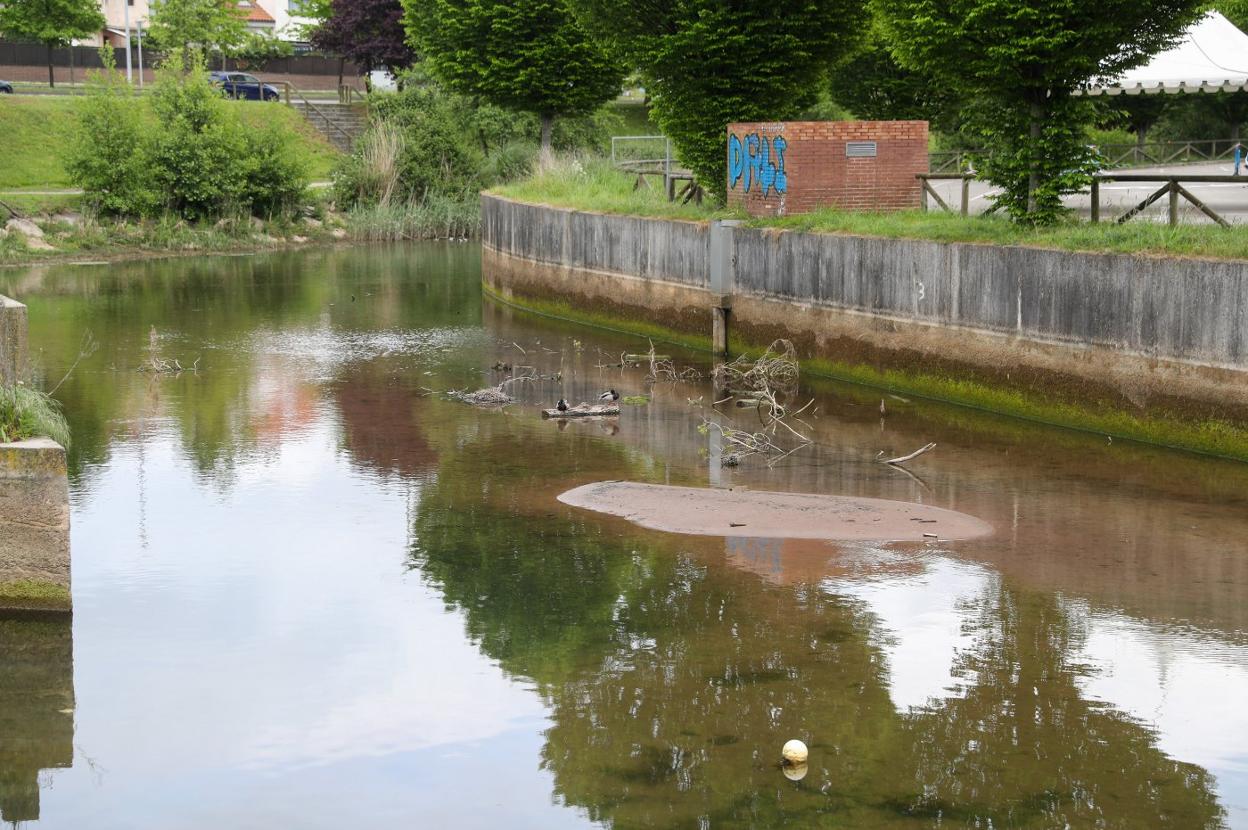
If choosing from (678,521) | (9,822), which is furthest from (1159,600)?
(9,822)

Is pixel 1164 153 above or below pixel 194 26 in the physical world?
below

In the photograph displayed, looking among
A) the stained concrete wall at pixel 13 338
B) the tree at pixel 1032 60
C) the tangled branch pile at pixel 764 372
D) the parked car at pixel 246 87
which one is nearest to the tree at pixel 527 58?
the tangled branch pile at pixel 764 372

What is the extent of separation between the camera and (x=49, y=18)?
68.8 meters

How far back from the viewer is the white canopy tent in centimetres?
4106

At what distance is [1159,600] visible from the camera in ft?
43.0

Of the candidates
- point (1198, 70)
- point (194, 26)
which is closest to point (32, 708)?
point (1198, 70)

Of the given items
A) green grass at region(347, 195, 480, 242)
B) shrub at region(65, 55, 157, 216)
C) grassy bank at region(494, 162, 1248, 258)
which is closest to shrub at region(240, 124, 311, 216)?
green grass at region(347, 195, 480, 242)

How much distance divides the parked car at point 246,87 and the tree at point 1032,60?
2017 inches

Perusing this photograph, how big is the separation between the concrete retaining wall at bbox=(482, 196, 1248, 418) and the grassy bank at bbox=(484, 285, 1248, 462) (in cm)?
15

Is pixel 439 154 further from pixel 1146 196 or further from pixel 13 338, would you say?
pixel 13 338

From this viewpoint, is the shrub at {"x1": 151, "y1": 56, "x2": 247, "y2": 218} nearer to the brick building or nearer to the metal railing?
the metal railing

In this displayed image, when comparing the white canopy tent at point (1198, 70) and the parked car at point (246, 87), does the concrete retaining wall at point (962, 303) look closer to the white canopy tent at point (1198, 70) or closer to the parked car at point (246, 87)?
the white canopy tent at point (1198, 70)

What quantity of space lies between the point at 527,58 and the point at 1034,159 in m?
22.1

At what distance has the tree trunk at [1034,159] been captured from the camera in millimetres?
22484
